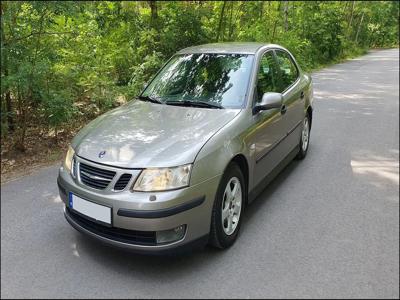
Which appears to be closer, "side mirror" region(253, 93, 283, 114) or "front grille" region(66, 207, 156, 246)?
"front grille" region(66, 207, 156, 246)

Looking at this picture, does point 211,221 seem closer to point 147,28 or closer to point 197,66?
point 197,66

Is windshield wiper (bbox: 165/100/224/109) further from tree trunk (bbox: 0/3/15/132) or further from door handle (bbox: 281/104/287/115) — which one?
tree trunk (bbox: 0/3/15/132)

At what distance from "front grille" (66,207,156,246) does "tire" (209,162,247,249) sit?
557 mm

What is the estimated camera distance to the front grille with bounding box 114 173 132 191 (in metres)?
3.20

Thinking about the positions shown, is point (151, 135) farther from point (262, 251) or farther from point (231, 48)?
point (231, 48)

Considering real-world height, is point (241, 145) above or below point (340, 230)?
above

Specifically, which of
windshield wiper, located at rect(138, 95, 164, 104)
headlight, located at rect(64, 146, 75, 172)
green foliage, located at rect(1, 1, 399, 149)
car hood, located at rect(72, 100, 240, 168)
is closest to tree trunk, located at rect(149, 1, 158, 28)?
green foliage, located at rect(1, 1, 399, 149)

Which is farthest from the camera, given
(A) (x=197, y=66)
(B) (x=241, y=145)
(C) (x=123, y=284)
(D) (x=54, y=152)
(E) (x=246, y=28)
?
(E) (x=246, y=28)

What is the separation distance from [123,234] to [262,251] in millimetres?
1230

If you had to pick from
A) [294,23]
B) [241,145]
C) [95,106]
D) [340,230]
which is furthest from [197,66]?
[294,23]

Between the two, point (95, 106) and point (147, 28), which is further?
point (147, 28)

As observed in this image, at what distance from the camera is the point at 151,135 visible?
363 centimetres

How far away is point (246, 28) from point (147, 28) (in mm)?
5868

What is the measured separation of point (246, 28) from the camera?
51.1 feet
